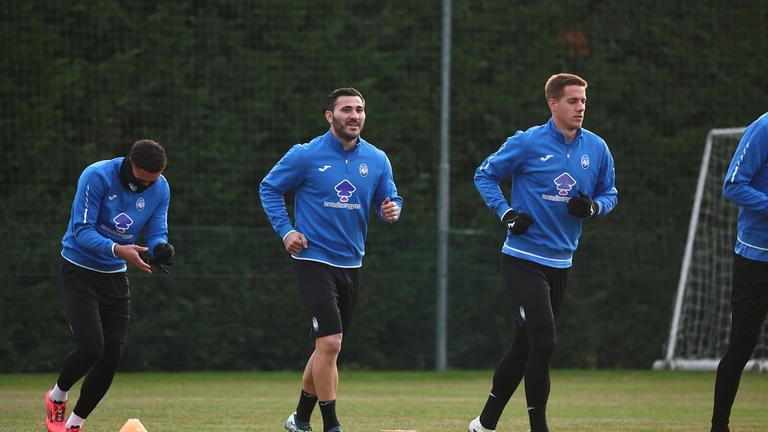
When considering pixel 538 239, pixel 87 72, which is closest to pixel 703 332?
pixel 87 72

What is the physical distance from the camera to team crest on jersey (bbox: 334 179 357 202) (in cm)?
836

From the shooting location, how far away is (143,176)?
27.8ft

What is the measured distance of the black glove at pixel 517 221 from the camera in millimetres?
7973

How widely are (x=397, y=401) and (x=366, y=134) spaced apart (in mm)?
5567

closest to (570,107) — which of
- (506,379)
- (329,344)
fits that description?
(506,379)

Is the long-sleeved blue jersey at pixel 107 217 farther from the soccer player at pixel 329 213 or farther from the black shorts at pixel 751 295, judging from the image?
the black shorts at pixel 751 295

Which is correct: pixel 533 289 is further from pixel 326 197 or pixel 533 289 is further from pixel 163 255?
pixel 163 255

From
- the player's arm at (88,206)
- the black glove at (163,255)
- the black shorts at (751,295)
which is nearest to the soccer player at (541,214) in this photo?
the black shorts at (751,295)

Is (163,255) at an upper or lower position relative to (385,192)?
lower

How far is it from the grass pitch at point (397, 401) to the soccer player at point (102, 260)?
0.83 m

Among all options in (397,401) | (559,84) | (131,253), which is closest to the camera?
(131,253)

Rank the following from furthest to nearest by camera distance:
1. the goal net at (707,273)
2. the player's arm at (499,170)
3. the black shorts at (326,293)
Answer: the goal net at (707,273)
the player's arm at (499,170)
the black shorts at (326,293)

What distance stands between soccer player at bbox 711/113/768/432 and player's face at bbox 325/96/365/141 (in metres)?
2.22

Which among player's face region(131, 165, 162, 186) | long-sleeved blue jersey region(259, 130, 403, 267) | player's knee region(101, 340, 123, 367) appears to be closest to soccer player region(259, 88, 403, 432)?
long-sleeved blue jersey region(259, 130, 403, 267)
